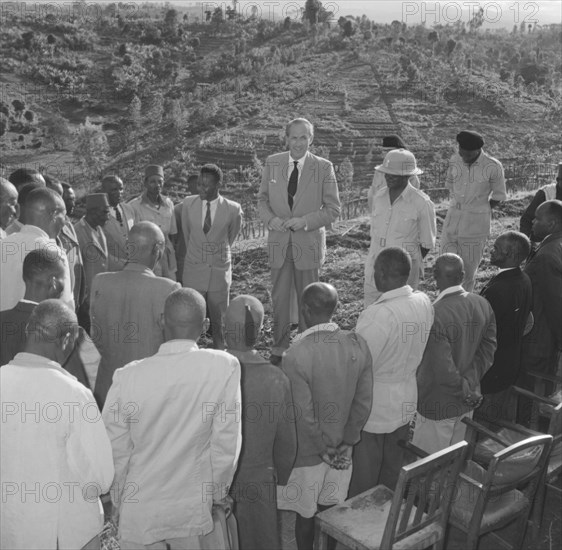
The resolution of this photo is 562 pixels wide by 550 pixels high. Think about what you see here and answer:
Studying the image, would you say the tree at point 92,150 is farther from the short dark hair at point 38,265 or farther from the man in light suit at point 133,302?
the short dark hair at point 38,265

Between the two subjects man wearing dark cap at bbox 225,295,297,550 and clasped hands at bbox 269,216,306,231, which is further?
clasped hands at bbox 269,216,306,231

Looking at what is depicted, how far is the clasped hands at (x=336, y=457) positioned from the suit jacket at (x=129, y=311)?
1.01m

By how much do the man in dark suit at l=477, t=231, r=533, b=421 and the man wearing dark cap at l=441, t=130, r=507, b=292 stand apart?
1740 millimetres

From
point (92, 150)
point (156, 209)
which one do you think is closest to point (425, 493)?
point (156, 209)

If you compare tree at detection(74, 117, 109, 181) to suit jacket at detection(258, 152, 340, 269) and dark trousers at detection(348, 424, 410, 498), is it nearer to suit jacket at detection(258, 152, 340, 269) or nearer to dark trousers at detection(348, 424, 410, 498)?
suit jacket at detection(258, 152, 340, 269)

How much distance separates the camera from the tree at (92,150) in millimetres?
16736

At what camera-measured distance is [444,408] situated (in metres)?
3.52

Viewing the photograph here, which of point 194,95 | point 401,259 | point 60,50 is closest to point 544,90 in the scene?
point 194,95

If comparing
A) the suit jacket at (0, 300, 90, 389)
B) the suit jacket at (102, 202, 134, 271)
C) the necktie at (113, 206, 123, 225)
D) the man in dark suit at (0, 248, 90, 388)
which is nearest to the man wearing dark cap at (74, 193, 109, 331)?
the suit jacket at (102, 202, 134, 271)

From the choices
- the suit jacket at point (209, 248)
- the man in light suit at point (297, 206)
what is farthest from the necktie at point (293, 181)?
the suit jacket at point (209, 248)

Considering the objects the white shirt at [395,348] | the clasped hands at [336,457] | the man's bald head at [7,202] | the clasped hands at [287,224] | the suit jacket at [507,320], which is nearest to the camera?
the clasped hands at [336,457]

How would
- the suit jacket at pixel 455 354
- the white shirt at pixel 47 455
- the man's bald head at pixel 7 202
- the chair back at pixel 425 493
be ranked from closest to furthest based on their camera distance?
1. the white shirt at pixel 47 455
2. the chair back at pixel 425 493
3. the suit jacket at pixel 455 354
4. the man's bald head at pixel 7 202

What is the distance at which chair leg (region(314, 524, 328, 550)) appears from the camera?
9.48ft

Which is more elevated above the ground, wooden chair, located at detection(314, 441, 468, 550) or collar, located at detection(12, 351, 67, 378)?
collar, located at detection(12, 351, 67, 378)
